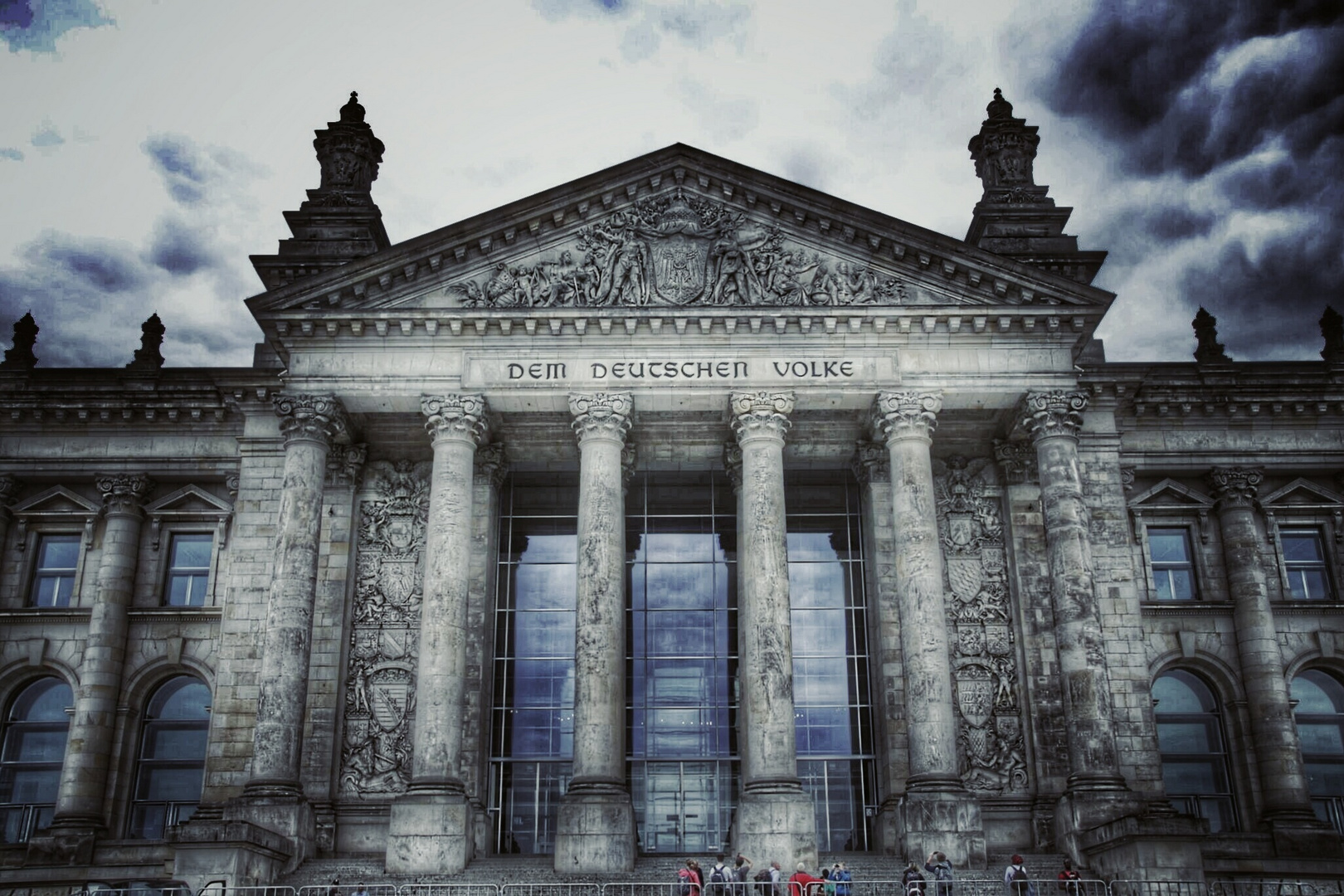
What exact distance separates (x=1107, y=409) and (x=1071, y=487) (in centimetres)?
462

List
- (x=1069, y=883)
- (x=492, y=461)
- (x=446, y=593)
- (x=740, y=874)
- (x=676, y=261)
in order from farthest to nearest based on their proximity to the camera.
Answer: (x=492, y=461) < (x=676, y=261) < (x=446, y=593) < (x=740, y=874) < (x=1069, y=883)

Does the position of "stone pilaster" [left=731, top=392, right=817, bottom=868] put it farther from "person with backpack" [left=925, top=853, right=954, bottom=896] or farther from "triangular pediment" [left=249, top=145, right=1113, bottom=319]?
"triangular pediment" [left=249, top=145, right=1113, bottom=319]

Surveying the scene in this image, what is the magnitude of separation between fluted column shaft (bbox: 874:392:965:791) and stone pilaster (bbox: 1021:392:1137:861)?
103 inches

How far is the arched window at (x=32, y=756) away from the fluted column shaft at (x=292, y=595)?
8790 millimetres

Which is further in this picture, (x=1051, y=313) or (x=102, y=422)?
(x=102, y=422)

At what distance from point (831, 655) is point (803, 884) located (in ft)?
34.7

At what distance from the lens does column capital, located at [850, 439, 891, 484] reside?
33.1 metres

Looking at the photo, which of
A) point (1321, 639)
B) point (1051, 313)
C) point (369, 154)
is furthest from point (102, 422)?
point (1321, 639)

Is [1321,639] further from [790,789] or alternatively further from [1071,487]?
[790,789]

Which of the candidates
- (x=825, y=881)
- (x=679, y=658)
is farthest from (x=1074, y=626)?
(x=679, y=658)

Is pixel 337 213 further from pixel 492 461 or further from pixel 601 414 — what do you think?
pixel 601 414

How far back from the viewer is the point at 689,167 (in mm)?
32031

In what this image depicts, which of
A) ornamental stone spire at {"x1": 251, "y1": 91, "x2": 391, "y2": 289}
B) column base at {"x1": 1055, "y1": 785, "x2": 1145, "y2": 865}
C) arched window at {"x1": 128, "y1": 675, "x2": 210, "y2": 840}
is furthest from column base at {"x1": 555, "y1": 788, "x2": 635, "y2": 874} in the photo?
ornamental stone spire at {"x1": 251, "y1": 91, "x2": 391, "y2": 289}

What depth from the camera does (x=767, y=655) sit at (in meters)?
28.3
